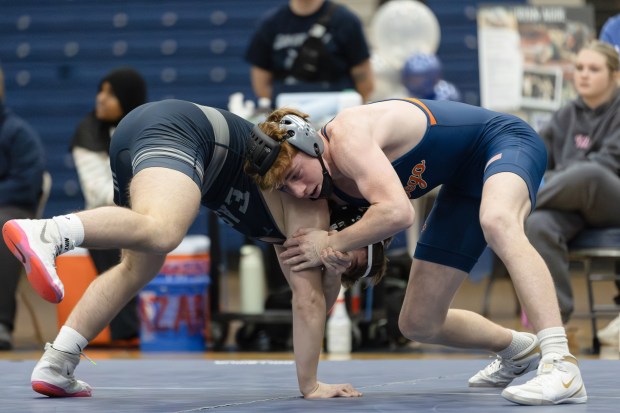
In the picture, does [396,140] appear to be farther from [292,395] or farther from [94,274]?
[94,274]

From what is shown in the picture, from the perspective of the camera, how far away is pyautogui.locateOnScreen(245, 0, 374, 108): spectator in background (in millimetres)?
6930

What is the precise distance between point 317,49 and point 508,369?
2.92m

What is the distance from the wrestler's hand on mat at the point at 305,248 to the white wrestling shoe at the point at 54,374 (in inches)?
33.5

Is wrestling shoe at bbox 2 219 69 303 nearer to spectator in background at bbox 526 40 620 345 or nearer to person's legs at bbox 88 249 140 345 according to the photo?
spectator in background at bbox 526 40 620 345

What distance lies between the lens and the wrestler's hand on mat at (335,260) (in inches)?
155

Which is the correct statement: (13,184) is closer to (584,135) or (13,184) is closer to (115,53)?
(584,135)

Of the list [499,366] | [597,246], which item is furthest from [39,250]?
[597,246]

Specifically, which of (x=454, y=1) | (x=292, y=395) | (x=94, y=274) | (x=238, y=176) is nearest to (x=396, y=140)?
(x=238, y=176)

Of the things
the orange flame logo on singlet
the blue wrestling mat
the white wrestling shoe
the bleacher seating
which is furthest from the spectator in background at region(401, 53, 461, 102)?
the bleacher seating

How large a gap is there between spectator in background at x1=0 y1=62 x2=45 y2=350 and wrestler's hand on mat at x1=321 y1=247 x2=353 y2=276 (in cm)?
344

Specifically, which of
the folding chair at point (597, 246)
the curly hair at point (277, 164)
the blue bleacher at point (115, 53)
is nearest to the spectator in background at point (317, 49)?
the folding chair at point (597, 246)

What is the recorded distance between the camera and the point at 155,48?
42.1 feet

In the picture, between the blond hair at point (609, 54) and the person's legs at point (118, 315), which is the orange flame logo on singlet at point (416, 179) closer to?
the blond hair at point (609, 54)

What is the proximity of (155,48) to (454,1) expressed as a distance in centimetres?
319
